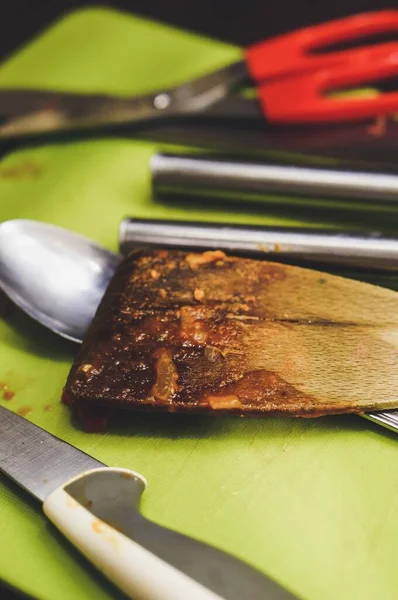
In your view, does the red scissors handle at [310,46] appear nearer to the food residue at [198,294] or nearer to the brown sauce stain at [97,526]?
the food residue at [198,294]

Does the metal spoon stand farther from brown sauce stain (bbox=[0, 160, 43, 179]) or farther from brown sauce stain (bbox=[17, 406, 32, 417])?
brown sauce stain (bbox=[0, 160, 43, 179])

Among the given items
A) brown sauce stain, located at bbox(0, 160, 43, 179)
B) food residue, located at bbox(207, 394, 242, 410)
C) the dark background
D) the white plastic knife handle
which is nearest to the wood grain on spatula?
food residue, located at bbox(207, 394, 242, 410)

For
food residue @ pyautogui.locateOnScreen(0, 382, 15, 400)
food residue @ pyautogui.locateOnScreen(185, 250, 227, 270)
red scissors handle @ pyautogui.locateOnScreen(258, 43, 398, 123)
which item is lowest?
food residue @ pyautogui.locateOnScreen(0, 382, 15, 400)

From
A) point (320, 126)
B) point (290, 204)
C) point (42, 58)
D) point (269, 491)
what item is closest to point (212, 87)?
point (320, 126)

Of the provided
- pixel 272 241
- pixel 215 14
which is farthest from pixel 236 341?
pixel 215 14

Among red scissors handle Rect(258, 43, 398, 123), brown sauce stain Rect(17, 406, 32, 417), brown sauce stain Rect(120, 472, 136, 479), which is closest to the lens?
brown sauce stain Rect(120, 472, 136, 479)

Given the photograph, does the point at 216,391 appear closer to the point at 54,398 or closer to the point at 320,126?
the point at 54,398

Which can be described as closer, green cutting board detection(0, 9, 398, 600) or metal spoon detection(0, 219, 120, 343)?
green cutting board detection(0, 9, 398, 600)
